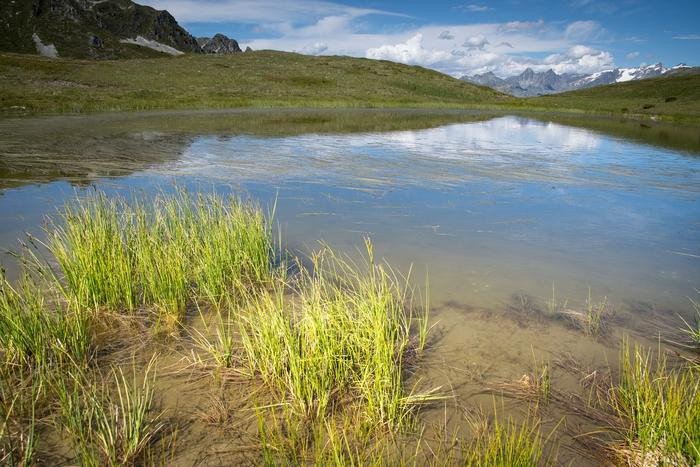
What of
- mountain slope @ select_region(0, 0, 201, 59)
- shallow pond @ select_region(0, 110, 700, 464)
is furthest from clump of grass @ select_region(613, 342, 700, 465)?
mountain slope @ select_region(0, 0, 201, 59)

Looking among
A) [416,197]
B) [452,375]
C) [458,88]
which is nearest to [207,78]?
[458,88]

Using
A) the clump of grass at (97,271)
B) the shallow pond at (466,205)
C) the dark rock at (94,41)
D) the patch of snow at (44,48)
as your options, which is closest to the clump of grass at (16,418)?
the clump of grass at (97,271)

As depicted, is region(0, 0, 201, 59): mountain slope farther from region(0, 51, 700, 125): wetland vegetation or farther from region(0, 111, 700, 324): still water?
region(0, 111, 700, 324): still water

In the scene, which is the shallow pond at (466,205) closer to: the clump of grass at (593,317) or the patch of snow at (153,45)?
the clump of grass at (593,317)

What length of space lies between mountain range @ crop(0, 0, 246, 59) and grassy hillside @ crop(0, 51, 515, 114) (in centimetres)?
8494

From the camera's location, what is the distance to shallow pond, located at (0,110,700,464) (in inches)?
177

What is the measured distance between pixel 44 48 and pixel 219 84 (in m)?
106

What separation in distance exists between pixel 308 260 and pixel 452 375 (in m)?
2.95

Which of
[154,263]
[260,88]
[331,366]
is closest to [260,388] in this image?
[331,366]

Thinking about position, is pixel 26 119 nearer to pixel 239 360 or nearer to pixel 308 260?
pixel 308 260

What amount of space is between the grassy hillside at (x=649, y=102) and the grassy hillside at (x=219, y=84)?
928cm

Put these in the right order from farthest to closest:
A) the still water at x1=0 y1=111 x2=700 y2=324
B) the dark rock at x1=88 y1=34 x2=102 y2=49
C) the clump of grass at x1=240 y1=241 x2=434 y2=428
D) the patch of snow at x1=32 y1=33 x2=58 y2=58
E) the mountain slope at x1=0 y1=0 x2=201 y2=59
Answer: the dark rock at x1=88 y1=34 x2=102 y2=49 → the mountain slope at x1=0 y1=0 x2=201 y2=59 → the patch of snow at x1=32 y1=33 x2=58 y2=58 → the still water at x1=0 y1=111 x2=700 y2=324 → the clump of grass at x1=240 y1=241 x2=434 y2=428

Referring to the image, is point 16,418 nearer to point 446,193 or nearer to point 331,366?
point 331,366

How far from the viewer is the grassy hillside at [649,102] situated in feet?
134
